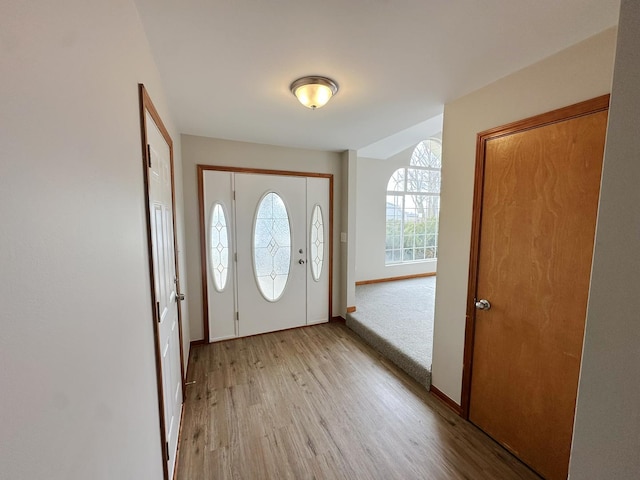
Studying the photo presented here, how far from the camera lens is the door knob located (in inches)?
70.1

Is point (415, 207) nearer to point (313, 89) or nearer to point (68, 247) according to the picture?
point (313, 89)

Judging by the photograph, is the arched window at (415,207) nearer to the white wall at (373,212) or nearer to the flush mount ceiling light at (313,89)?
the white wall at (373,212)

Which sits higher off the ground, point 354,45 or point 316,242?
point 354,45

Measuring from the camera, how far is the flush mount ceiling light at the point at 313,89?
1.64 metres

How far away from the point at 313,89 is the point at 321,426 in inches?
88.8

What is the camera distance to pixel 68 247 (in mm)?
562

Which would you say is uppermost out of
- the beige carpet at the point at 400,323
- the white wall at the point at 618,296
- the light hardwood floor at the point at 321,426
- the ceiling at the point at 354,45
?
the ceiling at the point at 354,45

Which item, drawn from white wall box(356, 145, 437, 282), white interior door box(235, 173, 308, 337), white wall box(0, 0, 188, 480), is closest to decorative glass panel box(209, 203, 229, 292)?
white interior door box(235, 173, 308, 337)

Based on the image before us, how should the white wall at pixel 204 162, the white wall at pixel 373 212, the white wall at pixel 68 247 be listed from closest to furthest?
1. the white wall at pixel 68 247
2. the white wall at pixel 204 162
3. the white wall at pixel 373 212

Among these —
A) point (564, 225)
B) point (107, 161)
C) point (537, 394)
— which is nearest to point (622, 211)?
point (564, 225)

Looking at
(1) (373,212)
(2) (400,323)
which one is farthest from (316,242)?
(1) (373,212)

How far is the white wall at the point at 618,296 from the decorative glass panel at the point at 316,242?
9.48ft

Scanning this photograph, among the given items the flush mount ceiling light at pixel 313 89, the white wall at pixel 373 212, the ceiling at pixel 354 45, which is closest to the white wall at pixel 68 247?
the ceiling at pixel 354 45

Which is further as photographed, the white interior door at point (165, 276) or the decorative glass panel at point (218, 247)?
the decorative glass panel at point (218, 247)
